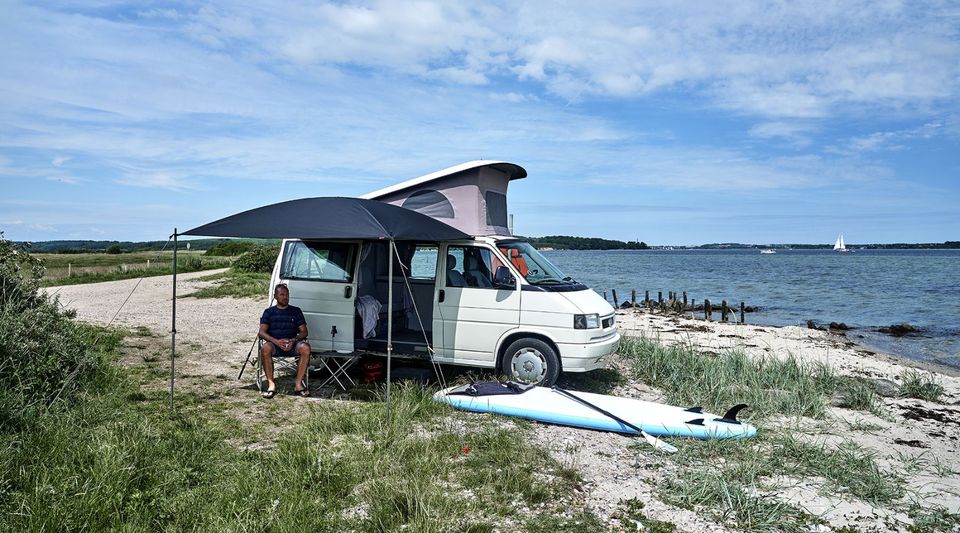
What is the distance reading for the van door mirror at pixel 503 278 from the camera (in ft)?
30.0

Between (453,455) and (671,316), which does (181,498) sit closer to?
(453,455)

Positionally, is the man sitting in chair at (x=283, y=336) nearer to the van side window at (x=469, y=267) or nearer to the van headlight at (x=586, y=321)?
the van side window at (x=469, y=267)

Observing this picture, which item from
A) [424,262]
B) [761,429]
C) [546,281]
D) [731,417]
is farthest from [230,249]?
[761,429]

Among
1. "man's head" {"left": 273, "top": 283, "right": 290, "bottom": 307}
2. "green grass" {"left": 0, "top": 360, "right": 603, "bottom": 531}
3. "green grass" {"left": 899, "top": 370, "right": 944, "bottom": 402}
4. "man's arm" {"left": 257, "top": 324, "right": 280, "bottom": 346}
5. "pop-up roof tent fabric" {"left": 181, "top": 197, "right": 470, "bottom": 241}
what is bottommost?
"green grass" {"left": 899, "top": 370, "right": 944, "bottom": 402}

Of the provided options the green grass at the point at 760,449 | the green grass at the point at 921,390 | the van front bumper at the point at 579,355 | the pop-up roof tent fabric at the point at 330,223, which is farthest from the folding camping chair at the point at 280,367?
the green grass at the point at 921,390

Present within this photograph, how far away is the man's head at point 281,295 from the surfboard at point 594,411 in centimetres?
263

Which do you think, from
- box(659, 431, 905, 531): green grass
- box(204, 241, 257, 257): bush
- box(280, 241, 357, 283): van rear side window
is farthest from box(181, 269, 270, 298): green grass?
box(204, 241, 257, 257): bush

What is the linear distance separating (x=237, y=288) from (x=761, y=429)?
19.9 m

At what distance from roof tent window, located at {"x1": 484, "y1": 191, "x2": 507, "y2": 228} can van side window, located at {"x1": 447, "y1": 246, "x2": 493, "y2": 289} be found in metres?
0.77

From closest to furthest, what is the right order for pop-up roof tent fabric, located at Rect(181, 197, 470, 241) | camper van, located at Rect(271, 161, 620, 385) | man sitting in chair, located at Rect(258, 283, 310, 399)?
pop-up roof tent fabric, located at Rect(181, 197, 470, 241) < camper van, located at Rect(271, 161, 620, 385) < man sitting in chair, located at Rect(258, 283, 310, 399)

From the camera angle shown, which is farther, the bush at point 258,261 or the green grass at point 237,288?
the bush at point 258,261

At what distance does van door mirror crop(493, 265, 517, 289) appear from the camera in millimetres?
9133

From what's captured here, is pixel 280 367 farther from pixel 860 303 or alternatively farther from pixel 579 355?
pixel 860 303

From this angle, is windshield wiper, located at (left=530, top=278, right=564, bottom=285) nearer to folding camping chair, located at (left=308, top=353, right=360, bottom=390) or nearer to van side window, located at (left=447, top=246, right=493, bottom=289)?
van side window, located at (left=447, top=246, right=493, bottom=289)
